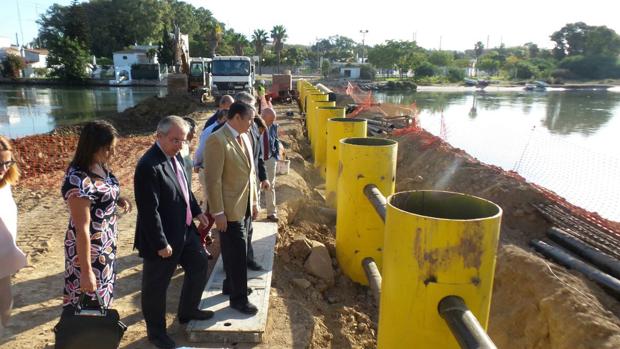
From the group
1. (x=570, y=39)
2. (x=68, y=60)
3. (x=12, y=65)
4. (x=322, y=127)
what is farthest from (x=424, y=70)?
(x=322, y=127)

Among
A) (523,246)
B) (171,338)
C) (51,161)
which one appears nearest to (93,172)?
(171,338)

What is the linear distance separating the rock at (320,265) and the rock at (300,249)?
12 cm

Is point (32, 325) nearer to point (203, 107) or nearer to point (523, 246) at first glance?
point (523, 246)

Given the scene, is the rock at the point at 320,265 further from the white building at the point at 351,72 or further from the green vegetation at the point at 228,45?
the white building at the point at 351,72

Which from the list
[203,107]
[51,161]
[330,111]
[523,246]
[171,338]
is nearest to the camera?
[171,338]

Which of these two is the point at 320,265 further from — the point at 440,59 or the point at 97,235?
the point at 440,59

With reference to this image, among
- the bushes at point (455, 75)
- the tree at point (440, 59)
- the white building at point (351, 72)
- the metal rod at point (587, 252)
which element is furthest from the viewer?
the tree at point (440, 59)

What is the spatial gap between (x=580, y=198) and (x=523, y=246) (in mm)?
4773

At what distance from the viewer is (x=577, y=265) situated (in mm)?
5426

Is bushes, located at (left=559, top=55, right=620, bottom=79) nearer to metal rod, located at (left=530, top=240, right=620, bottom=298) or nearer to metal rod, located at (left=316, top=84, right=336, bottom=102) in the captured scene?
metal rod, located at (left=316, top=84, right=336, bottom=102)

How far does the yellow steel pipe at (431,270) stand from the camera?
6.75ft

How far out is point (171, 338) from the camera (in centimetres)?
346

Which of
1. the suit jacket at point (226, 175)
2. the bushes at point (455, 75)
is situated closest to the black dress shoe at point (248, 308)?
the suit jacket at point (226, 175)

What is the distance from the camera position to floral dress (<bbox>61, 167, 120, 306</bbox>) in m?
2.69
